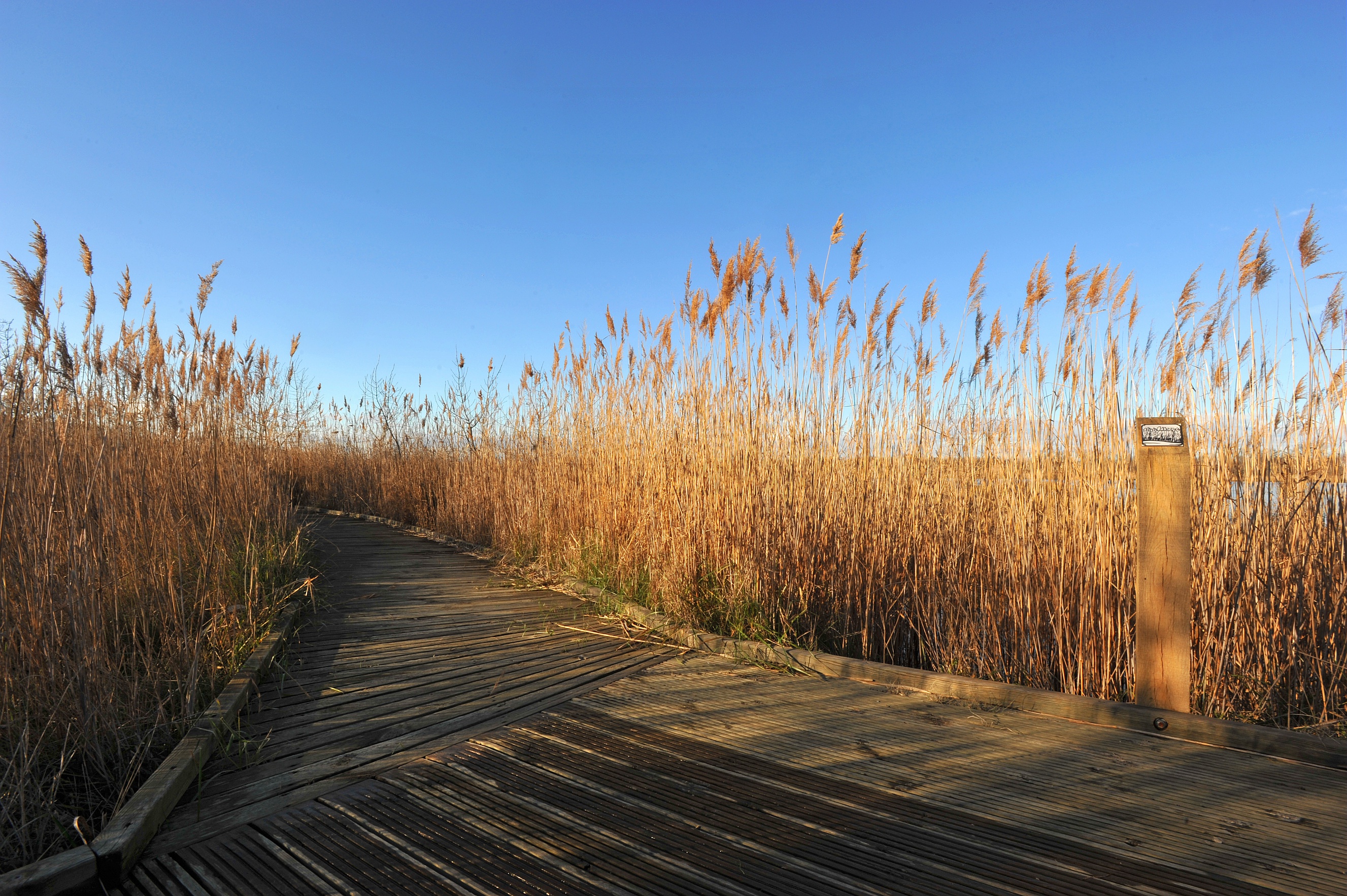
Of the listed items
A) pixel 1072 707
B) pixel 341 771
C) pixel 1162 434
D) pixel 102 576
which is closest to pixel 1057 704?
pixel 1072 707

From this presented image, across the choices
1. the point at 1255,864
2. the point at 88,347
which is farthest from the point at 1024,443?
the point at 88,347

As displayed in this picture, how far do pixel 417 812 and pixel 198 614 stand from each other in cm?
197

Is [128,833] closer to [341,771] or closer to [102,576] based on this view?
[341,771]

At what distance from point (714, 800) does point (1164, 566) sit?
171 cm

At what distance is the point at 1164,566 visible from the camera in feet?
7.23

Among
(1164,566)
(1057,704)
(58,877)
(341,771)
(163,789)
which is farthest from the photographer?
(1057,704)

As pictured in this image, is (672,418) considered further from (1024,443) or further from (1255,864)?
(1255,864)

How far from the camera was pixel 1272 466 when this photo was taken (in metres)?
2.69

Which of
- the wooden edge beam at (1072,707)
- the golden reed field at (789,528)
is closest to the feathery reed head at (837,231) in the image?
the golden reed field at (789,528)

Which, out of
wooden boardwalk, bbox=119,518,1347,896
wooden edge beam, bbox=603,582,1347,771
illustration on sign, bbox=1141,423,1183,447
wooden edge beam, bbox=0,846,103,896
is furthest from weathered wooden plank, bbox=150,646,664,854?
illustration on sign, bbox=1141,423,1183,447

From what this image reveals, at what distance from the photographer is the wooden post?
7.15 ft

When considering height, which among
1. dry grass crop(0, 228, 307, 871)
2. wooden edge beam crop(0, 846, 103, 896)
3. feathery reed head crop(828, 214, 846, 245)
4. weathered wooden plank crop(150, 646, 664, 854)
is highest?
feathery reed head crop(828, 214, 846, 245)

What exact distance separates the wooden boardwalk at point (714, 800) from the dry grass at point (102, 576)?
0.27 m

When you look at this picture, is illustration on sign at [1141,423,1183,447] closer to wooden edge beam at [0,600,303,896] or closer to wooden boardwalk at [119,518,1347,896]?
wooden boardwalk at [119,518,1347,896]
